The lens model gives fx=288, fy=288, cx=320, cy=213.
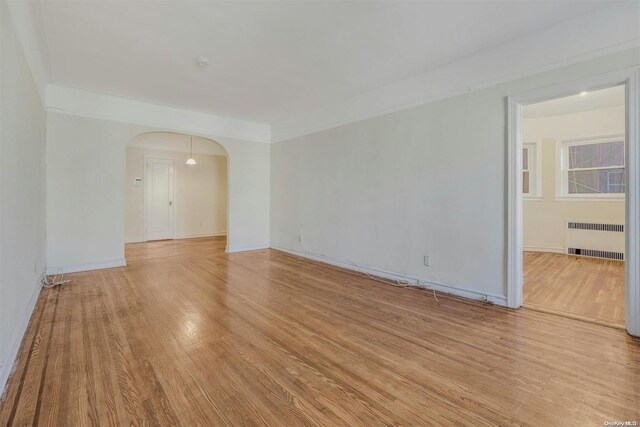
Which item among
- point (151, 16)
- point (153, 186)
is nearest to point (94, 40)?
point (151, 16)

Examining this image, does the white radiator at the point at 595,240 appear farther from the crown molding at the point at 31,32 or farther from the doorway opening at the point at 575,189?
the crown molding at the point at 31,32

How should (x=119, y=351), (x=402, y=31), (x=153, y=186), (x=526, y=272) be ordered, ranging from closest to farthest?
(x=119, y=351) → (x=402, y=31) → (x=526, y=272) → (x=153, y=186)

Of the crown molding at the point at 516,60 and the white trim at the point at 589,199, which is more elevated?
the crown molding at the point at 516,60

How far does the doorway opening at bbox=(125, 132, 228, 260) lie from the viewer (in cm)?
741

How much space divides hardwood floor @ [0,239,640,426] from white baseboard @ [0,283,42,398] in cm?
6

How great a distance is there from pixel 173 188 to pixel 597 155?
32.3ft

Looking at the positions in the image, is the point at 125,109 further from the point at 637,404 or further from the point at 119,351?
the point at 637,404

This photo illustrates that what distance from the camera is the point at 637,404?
1658 mm

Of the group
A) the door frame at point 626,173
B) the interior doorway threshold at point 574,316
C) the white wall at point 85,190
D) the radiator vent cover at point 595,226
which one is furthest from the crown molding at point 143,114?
the radiator vent cover at point 595,226

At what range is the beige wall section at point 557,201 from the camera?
5422mm

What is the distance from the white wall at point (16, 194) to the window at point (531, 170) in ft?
25.5

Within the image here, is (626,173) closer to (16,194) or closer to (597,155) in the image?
(597,155)

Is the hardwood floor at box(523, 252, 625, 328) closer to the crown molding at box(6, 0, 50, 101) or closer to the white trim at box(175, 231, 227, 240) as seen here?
the crown molding at box(6, 0, 50, 101)

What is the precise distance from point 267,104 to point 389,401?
482cm
